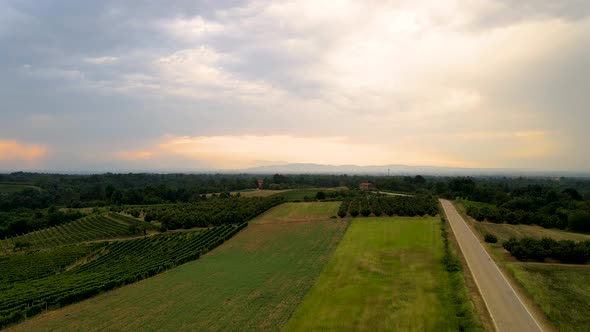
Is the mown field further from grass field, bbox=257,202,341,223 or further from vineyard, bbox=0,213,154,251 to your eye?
vineyard, bbox=0,213,154,251

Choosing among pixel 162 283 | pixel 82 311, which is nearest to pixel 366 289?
pixel 162 283

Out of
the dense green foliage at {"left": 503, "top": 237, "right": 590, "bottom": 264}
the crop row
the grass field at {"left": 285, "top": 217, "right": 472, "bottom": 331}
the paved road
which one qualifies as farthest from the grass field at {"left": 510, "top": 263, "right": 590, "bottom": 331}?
the crop row

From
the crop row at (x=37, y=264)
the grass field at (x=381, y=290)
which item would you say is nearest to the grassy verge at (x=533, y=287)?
the grass field at (x=381, y=290)

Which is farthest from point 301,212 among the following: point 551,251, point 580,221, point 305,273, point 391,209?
point 580,221

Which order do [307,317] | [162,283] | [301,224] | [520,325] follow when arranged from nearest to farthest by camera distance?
[520,325], [307,317], [162,283], [301,224]

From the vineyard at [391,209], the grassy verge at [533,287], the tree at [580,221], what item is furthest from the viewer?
the vineyard at [391,209]

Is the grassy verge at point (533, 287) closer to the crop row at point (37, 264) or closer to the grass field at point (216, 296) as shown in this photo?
the grass field at point (216, 296)

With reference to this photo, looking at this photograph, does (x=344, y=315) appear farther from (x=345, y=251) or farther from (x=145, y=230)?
(x=145, y=230)
